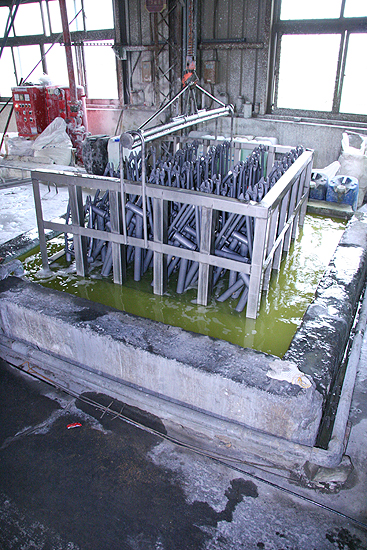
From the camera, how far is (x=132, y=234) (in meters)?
4.32

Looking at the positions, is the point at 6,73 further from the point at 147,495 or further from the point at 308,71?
the point at 147,495

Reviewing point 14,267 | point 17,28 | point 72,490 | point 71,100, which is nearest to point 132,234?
point 14,267

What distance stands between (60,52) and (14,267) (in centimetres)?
1247

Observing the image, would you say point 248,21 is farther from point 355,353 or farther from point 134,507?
point 134,507

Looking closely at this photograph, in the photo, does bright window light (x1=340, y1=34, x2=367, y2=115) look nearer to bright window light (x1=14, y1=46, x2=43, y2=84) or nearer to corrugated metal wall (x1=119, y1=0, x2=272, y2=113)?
corrugated metal wall (x1=119, y1=0, x2=272, y2=113)

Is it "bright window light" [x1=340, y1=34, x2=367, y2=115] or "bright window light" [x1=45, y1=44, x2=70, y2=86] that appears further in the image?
"bright window light" [x1=45, y1=44, x2=70, y2=86]

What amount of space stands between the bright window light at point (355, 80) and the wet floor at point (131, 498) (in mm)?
9488

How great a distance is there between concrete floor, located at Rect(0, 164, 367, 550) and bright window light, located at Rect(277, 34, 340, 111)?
9.20 m

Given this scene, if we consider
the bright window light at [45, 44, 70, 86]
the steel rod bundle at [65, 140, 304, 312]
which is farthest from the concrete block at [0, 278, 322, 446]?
the bright window light at [45, 44, 70, 86]

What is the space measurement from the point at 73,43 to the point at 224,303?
12.5m

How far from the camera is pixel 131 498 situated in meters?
2.57

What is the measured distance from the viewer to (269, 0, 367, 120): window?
9.23m

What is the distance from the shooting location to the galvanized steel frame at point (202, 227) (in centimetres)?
330

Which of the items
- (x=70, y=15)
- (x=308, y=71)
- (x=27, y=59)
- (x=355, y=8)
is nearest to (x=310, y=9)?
(x=355, y=8)
